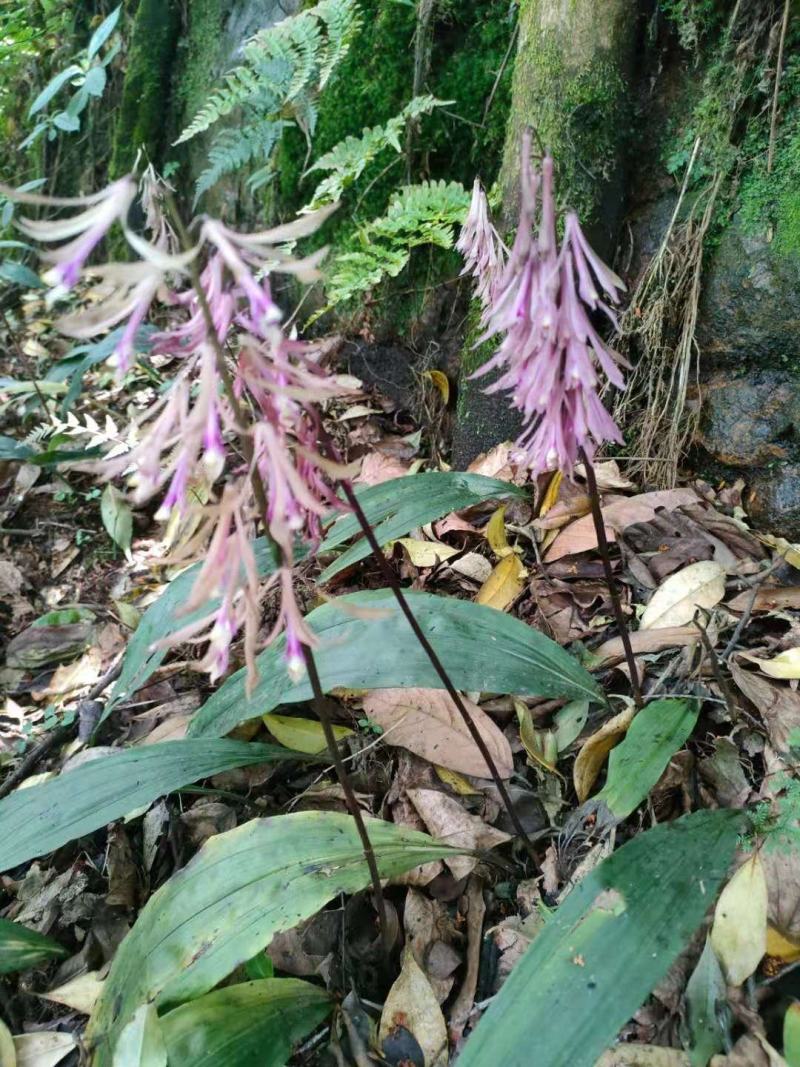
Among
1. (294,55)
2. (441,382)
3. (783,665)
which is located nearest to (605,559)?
(783,665)

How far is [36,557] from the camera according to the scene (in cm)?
338

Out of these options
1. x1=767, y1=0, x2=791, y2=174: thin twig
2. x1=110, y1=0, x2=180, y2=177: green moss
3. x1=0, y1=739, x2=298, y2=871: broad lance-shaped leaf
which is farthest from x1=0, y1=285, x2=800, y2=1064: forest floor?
x1=110, y1=0, x2=180, y2=177: green moss

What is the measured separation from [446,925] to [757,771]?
76 cm

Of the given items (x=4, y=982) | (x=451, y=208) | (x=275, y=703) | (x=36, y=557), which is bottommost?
(x=4, y=982)

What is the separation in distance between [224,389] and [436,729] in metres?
1.19

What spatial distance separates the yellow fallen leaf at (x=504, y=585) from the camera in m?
2.25

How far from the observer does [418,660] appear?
1703 mm

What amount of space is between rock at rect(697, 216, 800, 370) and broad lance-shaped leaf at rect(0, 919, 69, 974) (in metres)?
2.46

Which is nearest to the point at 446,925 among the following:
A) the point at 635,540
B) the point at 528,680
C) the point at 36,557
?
the point at 528,680

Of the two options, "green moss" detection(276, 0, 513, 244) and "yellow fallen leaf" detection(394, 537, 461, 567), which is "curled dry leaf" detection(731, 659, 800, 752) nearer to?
"yellow fallen leaf" detection(394, 537, 461, 567)

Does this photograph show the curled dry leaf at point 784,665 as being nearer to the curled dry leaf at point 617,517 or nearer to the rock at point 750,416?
the curled dry leaf at point 617,517

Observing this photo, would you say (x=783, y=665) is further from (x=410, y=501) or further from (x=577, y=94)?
(x=577, y=94)

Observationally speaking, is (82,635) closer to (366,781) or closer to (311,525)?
(366,781)

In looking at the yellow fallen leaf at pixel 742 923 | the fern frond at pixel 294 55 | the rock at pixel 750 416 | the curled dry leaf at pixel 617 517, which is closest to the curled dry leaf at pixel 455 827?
the yellow fallen leaf at pixel 742 923
